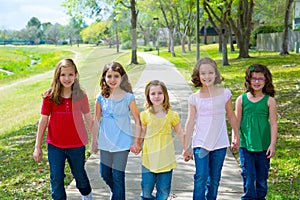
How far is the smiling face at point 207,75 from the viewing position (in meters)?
3.56

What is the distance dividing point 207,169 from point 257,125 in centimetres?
Result: 60

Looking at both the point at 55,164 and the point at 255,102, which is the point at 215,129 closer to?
the point at 255,102

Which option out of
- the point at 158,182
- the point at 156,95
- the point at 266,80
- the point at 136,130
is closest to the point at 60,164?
the point at 136,130

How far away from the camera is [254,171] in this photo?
3742 mm

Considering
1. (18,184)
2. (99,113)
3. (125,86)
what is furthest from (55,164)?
(18,184)

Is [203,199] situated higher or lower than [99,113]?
lower

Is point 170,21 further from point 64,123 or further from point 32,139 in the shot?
point 64,123

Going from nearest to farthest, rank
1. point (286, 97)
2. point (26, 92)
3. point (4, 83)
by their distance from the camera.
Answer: point (286, 97) < point (26, 92) < point (4, 83)

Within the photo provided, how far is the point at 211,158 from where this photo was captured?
3.61 meters

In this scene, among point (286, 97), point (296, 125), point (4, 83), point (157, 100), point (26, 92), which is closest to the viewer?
point (157, 100)

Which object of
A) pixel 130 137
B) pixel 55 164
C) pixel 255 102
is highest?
pixel 255 102

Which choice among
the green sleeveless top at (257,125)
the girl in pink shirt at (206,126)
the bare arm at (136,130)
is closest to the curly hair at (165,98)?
the bare arm at (136,130)

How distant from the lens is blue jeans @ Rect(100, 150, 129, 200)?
3.60 metres

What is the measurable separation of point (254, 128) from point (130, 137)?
111 cm
